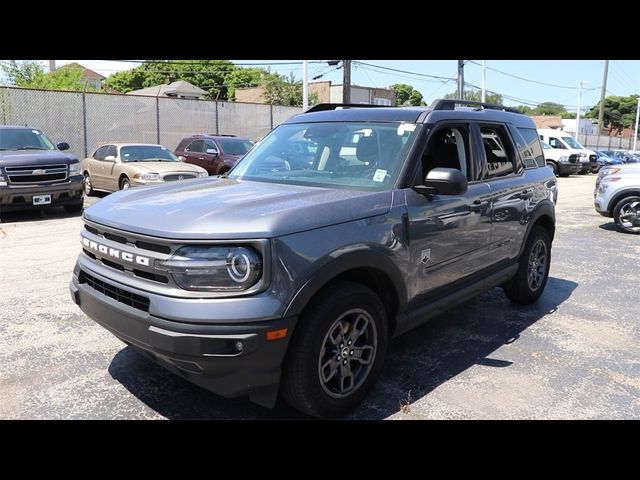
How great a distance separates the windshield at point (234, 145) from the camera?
1606cm

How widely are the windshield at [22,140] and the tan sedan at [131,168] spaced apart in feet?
→ 5.96

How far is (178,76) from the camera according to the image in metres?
72.1

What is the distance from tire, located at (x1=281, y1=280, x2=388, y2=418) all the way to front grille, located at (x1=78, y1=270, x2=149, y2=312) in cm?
85

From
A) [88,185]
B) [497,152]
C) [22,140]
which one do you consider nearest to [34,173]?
[22,140]

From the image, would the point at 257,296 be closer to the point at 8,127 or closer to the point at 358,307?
the point at 358,307

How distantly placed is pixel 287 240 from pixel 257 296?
33 centimetres

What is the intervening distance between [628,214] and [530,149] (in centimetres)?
627

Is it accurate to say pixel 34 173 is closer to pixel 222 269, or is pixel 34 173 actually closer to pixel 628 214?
pixel 222 269

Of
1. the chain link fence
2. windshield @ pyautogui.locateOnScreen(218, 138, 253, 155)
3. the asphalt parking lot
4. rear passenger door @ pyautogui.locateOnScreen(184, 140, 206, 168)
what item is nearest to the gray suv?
the asphalt parking lot

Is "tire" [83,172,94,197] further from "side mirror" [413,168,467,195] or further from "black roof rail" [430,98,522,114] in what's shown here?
"side mirror" [413,168,467,195]

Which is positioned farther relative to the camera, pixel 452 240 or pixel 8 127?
pixel 8 127

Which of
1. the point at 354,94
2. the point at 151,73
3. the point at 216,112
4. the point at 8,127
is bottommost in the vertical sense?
the point at 8,127

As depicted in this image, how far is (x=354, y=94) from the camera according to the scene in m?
52.1
